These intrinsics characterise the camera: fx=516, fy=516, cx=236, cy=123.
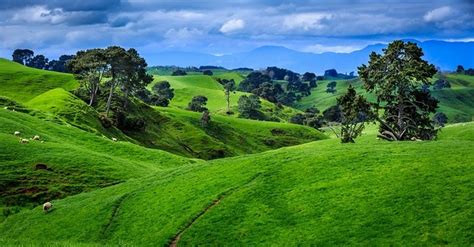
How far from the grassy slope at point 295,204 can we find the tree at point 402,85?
18490mm

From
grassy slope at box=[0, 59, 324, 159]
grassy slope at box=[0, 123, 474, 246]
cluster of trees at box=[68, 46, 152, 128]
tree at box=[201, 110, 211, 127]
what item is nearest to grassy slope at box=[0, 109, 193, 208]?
grassy slope at box=[0, 123, 474, 246]

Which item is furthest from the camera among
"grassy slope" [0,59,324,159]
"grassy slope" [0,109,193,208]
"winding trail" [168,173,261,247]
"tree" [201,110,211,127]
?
"tree" [201,110,211,127]

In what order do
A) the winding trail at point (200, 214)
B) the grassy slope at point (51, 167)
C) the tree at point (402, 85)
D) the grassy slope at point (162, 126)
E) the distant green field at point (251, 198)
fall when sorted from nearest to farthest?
1. the distant green field at point (251, 198)
2. the winding trail at point (200, 214)
3. the grassy slope at point (51, 167)
4. the tree at point (402, 85)
5. the grassy slope at point (162, 126)

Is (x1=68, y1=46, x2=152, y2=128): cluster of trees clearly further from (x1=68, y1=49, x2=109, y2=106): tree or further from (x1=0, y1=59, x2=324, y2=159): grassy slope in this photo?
(x1=0, y1=59, x2=324, y2=159): grassy slope

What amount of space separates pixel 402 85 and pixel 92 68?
250 feet

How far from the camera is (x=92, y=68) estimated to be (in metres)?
115

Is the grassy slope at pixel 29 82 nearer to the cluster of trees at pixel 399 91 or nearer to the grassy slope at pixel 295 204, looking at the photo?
the cluster of trees at pixel 399 91

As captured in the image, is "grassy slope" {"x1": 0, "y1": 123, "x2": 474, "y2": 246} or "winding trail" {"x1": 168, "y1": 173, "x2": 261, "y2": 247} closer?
"grassy slope" {"x1": 0, "y1": 123, "x2": 474, "y2": 246}

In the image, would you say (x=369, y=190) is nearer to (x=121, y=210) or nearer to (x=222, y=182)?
(x=222, y=182)

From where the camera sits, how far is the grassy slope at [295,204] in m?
27.4

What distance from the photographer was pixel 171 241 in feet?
103

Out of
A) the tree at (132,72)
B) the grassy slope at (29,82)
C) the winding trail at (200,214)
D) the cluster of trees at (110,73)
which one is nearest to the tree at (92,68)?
the cluster of trees at (110,73)

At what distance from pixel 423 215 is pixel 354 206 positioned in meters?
3.93

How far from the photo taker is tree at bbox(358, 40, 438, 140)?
58.4m
